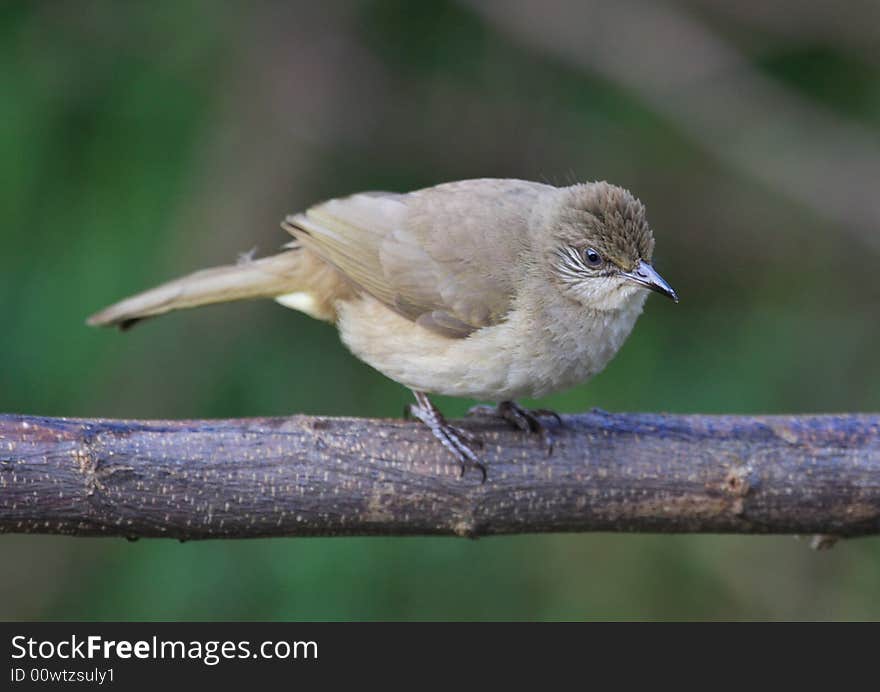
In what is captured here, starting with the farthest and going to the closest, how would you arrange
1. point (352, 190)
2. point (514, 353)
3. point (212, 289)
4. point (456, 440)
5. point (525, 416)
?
1. point (352, 190)
2. point (212, 289)
3. point (525, 416)
4. point (514, 353)
5. point (456, 440)

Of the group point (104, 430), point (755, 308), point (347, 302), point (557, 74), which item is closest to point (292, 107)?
point (557, 74)

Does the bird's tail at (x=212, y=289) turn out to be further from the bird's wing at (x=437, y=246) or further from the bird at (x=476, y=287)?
the bird's wing at (x=437, y=246)

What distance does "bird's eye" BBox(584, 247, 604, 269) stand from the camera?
444 centimetres

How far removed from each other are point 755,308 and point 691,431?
295 centimetres

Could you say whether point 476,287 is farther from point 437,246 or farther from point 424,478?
point 424,478

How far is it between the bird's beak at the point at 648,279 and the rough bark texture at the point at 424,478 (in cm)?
48

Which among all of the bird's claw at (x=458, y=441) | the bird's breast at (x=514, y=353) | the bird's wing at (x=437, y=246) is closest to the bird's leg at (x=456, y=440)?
the bird's claw at (x=458, y=441)

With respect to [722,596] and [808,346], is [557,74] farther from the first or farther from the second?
[722,596]

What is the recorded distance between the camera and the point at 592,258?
14.6 feet

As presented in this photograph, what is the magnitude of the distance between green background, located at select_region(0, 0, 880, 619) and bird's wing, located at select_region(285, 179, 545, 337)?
1790 millimetres

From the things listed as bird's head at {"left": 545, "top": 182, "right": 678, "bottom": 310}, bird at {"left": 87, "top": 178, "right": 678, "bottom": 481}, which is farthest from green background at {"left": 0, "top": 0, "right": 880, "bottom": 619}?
bird's head at {"left": 545, "top": 182, "right": 678, "bottom": 310}

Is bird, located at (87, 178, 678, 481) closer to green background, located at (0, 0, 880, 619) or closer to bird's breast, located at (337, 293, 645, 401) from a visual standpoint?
bird's breast, located at (337, 293, 645, 401)

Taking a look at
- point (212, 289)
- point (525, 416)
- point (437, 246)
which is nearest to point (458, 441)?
point (525, 416)

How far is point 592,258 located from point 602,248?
69 millimetres
